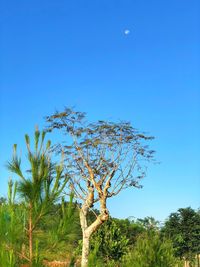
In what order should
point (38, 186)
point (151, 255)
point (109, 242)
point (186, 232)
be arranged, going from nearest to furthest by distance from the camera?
point (38, 186) → point (151, 255) → point (109, 242) → point (186, 232)

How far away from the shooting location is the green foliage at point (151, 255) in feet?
29.6

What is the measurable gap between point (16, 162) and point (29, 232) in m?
0.80

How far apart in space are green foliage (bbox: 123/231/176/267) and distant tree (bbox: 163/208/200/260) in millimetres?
19537

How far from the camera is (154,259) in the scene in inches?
360

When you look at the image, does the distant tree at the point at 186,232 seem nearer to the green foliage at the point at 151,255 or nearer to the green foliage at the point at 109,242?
the green foliage at the point at 109,242

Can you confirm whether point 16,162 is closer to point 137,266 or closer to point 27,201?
point 27,201

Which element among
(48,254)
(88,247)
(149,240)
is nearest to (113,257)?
(88,247)

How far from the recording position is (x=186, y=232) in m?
29.1

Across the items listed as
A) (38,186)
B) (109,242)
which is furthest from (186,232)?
(38,186)

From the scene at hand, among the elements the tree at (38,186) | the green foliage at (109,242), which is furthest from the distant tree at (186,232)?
the tree at (38,186)

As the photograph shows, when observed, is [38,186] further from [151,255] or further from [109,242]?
[109,242]

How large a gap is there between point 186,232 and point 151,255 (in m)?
20.7

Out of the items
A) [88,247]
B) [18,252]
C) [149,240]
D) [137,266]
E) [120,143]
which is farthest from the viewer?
[120,143]

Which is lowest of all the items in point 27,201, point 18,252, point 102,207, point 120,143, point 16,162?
point 18,252
